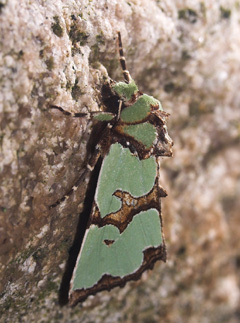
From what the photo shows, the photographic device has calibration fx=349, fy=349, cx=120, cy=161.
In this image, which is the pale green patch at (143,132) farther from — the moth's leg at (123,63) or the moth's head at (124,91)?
the moth's leg at (123,63)

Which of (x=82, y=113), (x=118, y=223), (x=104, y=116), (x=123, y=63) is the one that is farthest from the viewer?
(x=123, y=63)

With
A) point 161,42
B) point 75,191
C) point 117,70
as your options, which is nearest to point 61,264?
point 75,191

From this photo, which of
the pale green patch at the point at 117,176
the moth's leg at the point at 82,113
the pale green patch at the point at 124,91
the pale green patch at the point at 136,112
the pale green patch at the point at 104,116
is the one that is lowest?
the pale green patch at the point at 117,176

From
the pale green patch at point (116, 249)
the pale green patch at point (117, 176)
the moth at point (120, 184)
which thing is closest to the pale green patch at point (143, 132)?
the moth at point (120, 184)

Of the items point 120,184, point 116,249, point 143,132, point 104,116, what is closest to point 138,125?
point 143,132

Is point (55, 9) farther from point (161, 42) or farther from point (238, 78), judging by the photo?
point (238, 78)

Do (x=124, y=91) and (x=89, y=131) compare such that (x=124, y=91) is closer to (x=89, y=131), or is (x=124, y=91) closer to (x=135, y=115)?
(x=135, y=115)
